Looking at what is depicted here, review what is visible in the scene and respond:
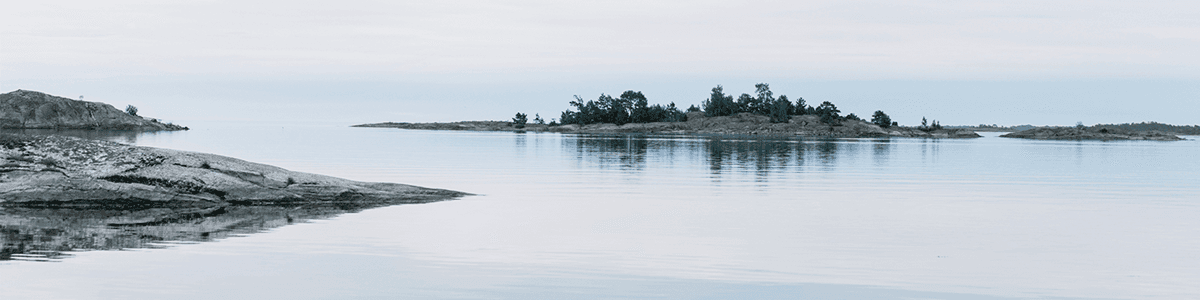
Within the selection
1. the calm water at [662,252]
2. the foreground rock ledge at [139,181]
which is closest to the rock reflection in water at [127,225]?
the calm water at [662,252]

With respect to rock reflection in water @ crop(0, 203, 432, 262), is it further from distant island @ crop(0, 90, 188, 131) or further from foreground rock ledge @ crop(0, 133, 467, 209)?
distant island @ crop(0, 90, 188, 131)

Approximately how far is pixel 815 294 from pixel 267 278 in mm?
7715

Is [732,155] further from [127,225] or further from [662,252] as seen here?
[662,252]

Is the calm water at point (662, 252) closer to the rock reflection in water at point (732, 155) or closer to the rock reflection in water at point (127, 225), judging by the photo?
the rock reflection in water at point (127, 225)

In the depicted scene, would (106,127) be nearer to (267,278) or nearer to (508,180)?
(508,180)

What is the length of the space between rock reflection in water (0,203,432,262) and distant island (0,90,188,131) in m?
158

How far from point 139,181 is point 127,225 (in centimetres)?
548

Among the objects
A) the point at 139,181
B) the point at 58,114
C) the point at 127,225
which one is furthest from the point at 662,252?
the point at 58,114

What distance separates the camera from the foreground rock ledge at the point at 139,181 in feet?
82.2

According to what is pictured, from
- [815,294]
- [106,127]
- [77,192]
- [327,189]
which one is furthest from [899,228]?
[106,127]

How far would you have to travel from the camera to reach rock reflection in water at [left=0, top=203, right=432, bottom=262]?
57.5 ft

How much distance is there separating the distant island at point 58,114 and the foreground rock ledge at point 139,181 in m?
154

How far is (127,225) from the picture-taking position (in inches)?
824

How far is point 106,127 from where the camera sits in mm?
173000
